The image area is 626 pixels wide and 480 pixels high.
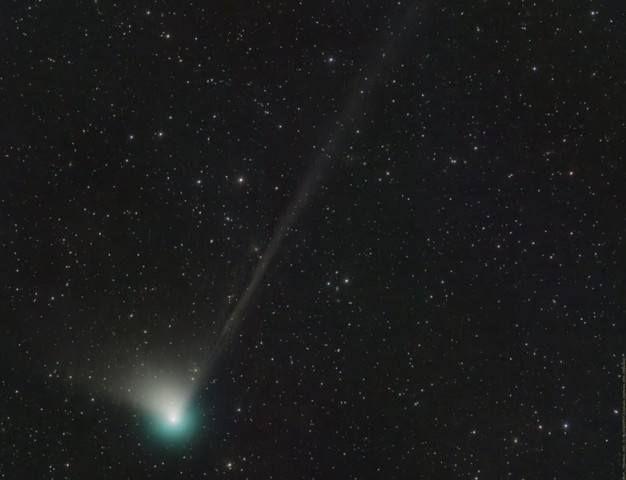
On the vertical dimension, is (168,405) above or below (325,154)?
below

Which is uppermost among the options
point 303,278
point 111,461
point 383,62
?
point 383,62

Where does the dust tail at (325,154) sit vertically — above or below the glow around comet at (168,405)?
above

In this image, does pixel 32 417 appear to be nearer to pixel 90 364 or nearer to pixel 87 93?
pixel 90 364

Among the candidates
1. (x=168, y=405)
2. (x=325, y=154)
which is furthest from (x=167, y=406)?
(x=325, y=154)

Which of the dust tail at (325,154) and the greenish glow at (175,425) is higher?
the dust tail at (325,154)

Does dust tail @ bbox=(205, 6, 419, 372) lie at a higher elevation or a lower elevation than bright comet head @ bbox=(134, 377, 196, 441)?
higher

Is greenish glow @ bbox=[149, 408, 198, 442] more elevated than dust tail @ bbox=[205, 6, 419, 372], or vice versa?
dust tail @ bbox=[205, 6, 419, 372]

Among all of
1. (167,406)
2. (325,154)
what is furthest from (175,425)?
(325,154)

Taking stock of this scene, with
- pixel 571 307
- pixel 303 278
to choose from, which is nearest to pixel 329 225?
pixel 303 278

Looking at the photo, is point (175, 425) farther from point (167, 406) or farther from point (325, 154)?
point (325, 154)

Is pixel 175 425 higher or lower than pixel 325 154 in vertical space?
lower

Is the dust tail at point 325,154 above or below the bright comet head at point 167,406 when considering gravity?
above
